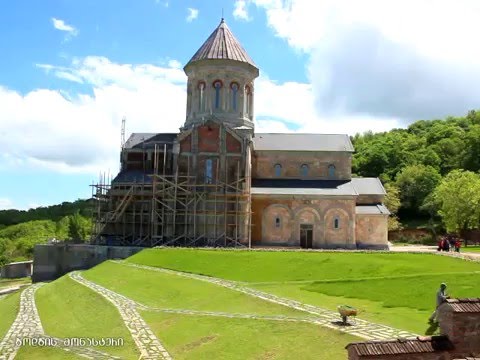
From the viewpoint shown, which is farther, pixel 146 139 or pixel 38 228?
pixel 38 228

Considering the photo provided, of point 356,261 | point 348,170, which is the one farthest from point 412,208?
point 356,261

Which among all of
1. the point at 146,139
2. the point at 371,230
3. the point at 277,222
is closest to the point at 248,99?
the point at 146,139

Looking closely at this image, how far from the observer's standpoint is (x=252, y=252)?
114 ft

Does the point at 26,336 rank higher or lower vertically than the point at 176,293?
lower

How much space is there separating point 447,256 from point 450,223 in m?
24.9

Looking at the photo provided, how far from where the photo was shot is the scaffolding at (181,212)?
4381 centimetres

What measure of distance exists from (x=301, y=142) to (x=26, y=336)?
35.6 meters

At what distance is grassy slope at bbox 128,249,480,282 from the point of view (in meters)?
26.7

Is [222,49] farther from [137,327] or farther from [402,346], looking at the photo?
[402,346]

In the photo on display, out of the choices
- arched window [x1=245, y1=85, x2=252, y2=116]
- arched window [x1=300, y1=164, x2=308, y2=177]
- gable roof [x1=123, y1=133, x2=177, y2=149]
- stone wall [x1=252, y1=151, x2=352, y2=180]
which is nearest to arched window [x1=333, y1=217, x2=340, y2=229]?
stone wall [x1=252, y1=151, x2=352, y2=180]

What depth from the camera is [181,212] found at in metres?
44.7

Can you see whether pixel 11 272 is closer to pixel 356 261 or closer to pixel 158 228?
pixel 158 228

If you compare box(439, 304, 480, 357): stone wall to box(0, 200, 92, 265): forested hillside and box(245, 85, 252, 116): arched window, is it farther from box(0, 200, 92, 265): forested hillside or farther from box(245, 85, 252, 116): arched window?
box(0, 200, 92, 265): forested hillside

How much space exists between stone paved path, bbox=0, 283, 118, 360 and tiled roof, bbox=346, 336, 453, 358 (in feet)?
26.8
